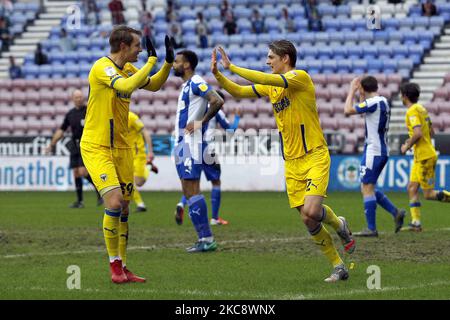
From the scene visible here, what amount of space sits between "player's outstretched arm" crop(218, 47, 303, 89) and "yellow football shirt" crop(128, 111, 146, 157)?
332 inches

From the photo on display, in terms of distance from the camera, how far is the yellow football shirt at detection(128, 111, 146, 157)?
709 inches

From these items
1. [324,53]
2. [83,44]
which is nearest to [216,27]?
[324,53]

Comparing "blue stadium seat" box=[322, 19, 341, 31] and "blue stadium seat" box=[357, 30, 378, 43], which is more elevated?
"blue stadium seat" box=[322, 19, 341, 31]

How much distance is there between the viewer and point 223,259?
1099 centimetres

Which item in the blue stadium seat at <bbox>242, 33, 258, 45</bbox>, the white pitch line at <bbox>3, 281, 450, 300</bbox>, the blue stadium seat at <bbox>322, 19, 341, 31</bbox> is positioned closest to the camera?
the white pitch line at <bbox>3, 281, 450, 300</bbox>

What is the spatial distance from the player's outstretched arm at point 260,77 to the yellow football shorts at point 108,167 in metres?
1.38

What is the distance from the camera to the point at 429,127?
1519 centimetres

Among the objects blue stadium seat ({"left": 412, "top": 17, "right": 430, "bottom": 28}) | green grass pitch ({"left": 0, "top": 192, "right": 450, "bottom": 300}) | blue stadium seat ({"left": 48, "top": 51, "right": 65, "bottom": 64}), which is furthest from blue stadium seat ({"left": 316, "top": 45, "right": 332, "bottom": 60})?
green grass pitch ({"left": 0, "top": 192, "right": 450, "bottom": 300})

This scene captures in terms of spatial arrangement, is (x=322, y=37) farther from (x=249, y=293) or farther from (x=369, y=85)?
(x=249, y=293)

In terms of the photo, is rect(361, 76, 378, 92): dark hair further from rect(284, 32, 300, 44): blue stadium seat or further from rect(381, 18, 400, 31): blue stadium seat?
rect(381, 18, 400, 31): blue stadium seat

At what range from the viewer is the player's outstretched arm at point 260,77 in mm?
8695

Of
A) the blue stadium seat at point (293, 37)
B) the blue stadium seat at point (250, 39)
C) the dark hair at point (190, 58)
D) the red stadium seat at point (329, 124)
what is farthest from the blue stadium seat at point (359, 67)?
the dark hair at point (190, 58)

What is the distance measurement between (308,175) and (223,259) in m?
2.18

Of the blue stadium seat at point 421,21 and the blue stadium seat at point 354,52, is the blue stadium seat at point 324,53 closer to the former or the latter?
the blue stadium seat at point 354,52
